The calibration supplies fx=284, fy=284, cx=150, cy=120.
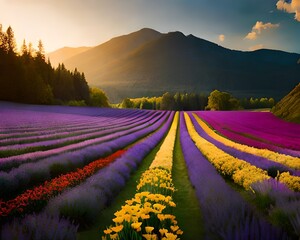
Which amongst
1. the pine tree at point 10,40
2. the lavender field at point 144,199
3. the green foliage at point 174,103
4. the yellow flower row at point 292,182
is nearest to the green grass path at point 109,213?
the lavender field at point 144,199

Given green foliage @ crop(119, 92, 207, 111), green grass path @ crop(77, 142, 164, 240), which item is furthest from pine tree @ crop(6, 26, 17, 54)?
green grass path @ crop(77, 142, 164, 240)

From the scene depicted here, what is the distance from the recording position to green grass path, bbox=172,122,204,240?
5887 millimetres

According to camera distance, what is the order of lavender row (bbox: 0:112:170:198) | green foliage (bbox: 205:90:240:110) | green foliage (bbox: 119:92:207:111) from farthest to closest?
green foliage (bbox: 119:92:207:111) → green foliage (bbox: 205:90:240:110) → lavender row (bbox: 0:112:170:198)

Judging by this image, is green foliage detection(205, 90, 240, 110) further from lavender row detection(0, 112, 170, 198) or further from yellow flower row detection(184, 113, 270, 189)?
yellow flower row detection(184, 113, 270, 189)

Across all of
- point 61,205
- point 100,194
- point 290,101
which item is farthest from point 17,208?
point 290,101

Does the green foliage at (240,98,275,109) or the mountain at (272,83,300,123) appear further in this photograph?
the green foliage at (240,98,275,109)

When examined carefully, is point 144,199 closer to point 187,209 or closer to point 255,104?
point 187,209

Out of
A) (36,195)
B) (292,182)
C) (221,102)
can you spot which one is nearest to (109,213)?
(36,195)

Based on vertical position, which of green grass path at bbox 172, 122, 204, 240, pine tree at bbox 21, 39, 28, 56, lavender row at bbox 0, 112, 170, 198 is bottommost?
green grass path at bbox 172, 122, 204, 240

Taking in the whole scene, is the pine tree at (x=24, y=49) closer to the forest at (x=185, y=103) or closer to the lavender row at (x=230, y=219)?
the forest at (x=185, y=103)

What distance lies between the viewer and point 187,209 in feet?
24.6

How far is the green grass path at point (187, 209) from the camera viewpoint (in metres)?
5.89

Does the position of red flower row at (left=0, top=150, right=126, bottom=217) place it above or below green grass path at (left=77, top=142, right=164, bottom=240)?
above

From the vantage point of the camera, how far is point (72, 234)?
4.13 meters
